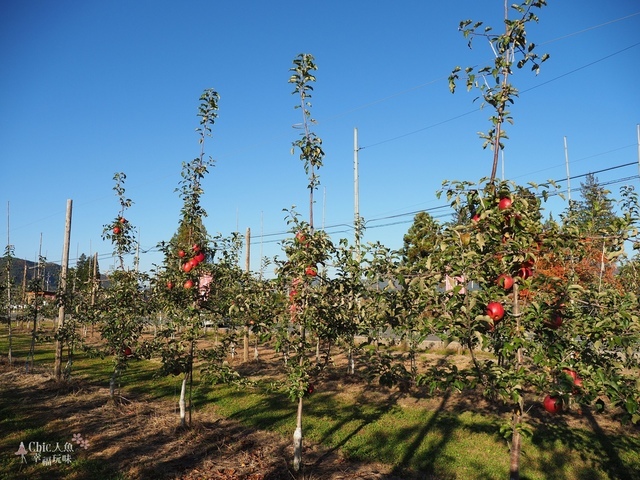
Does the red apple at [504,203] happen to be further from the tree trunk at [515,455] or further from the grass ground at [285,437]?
the grass ground at [285,437]

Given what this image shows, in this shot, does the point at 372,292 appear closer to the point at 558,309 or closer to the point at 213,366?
the point at 558,309

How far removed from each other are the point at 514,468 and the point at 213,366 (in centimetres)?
538

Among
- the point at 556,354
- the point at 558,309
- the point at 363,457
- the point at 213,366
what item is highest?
the point at 558,309

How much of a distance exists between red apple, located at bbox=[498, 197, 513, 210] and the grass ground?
4351mm

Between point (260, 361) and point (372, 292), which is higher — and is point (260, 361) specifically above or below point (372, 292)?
below

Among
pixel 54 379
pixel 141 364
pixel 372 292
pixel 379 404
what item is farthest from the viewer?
pixel 141 364

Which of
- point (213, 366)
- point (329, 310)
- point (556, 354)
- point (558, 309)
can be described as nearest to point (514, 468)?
point (556, 354)

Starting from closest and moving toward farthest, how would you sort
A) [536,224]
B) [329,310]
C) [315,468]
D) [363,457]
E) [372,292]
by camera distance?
[536,224] < [372,292] < [329,310] < [315,468] < [363,457]

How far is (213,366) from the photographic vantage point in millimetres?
7785

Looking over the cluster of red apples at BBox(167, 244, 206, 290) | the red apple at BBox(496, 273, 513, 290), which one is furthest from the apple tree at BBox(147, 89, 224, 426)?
the red apple at BBox(496, 273, 513, 290)

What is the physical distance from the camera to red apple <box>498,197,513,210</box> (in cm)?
371

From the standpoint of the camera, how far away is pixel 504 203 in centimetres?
375

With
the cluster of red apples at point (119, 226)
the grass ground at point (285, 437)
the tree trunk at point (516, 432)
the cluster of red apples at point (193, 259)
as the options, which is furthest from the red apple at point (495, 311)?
the cluster of red apples at point (119, 226)

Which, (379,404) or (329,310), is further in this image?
(379,404)
